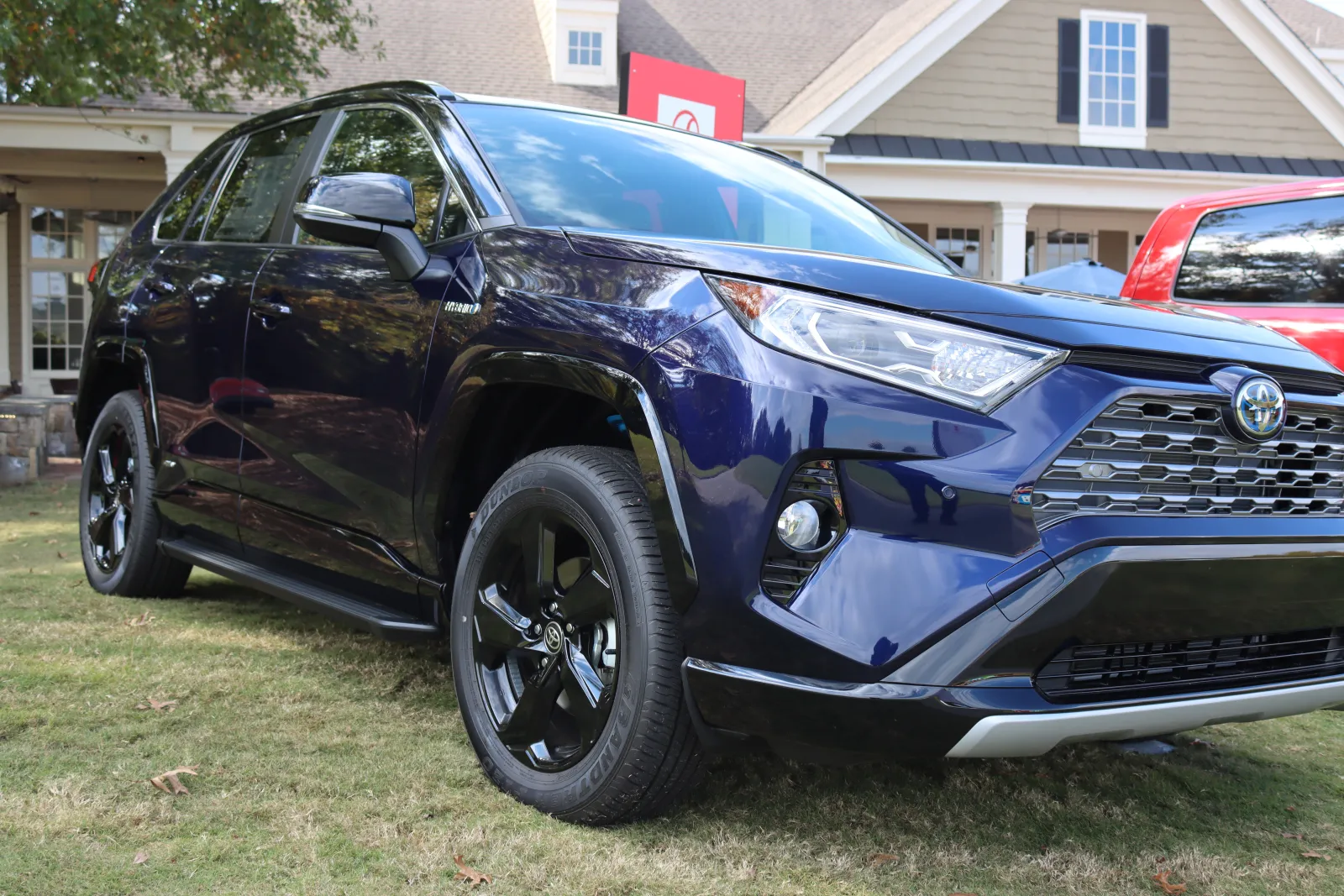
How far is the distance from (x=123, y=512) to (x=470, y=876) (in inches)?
122

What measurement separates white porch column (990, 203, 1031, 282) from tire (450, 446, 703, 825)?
1563 cm

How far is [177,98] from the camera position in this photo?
16.0 m

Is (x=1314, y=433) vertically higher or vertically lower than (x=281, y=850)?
higher

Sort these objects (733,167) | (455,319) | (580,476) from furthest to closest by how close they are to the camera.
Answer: (733,167) < (455,319) < (580,476)

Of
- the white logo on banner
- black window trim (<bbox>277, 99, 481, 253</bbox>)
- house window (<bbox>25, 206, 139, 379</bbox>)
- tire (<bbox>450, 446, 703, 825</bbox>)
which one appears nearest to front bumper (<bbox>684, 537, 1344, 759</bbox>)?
tire (<bbox>450, 446, 703, 825</bbox>)

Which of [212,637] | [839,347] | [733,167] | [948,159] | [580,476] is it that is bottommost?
[212,637]

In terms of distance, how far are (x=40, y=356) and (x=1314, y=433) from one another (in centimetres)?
1882

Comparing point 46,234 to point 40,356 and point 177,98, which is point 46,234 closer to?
point 40,356

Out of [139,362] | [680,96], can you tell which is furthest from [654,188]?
[680,96]

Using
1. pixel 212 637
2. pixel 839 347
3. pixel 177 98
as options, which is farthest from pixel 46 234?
pixel 839 347

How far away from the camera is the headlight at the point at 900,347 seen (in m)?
2.30

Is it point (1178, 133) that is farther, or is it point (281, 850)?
point (1178, 133)

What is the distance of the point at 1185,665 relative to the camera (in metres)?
2.47

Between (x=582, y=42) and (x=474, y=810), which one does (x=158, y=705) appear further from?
(x=582, y=42)
